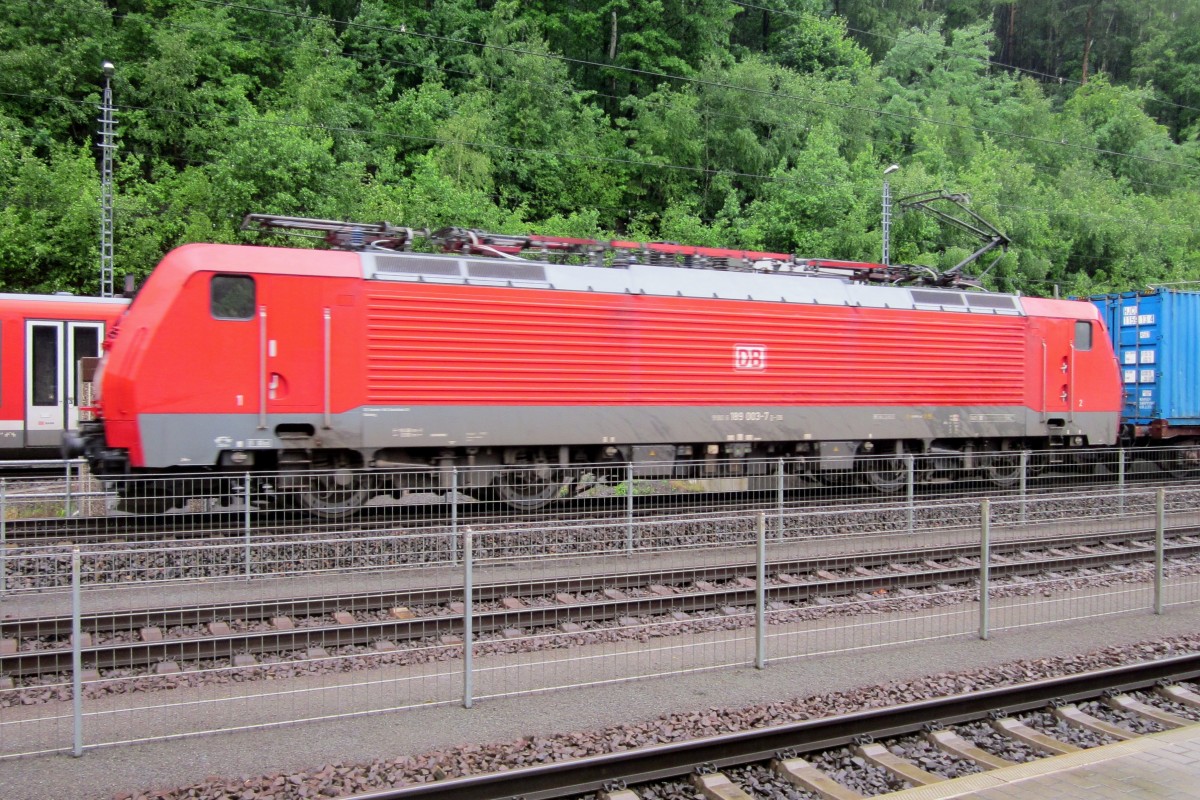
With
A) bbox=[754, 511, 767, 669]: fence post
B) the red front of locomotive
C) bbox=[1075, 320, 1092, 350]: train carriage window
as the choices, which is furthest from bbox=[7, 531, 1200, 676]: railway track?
bbox=[1075, 320, 1092, 350]: train carriage window

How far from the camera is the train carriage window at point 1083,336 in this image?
734 inches

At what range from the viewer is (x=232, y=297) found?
39.1ft

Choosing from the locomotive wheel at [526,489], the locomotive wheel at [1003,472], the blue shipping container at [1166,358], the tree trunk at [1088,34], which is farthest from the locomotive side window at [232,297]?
the tree trunk at [1088,34]

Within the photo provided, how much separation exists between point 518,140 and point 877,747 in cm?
3145

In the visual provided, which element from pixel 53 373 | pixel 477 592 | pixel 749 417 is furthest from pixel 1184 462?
pixel 53 373

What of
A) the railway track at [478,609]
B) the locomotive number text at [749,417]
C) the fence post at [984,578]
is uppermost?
the locomotive number text at [749,417]

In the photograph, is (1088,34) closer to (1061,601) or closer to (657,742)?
(1061,601)

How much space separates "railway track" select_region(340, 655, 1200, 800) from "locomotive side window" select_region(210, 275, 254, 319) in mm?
8180

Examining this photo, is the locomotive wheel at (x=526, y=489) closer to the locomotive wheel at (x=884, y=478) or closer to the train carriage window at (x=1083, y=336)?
the locomotive wheel at (x=884, y=478)

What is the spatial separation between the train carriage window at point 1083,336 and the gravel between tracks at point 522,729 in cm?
1142

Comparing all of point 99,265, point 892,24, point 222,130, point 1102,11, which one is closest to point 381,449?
point 99,265

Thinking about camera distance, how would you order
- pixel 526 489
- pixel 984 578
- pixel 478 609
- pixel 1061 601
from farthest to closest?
1. pixel 526 489
2. pixel 1061 601
3. pixel 478 609
4. pixel 984 578

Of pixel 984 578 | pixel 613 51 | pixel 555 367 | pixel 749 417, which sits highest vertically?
pixel 613 51

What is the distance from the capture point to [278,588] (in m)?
9.12
